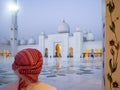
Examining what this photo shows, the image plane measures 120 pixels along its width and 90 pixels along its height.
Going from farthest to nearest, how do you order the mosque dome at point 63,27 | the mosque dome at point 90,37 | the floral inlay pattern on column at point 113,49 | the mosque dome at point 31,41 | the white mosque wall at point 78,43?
the mosque dome at point 31,41
the mosque dome at point 63,27
the mosque dome at point 90,37
the white mosque wall at point 78,43
the floral inlay pattern on column at point 113,49

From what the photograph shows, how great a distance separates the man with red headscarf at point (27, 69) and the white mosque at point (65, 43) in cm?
1183

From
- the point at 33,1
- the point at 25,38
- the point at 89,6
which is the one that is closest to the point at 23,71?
the point at 89,6

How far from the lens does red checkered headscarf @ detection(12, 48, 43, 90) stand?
2.48 feet

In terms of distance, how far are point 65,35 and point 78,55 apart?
1466 mm

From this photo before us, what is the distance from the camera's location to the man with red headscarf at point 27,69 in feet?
2.48

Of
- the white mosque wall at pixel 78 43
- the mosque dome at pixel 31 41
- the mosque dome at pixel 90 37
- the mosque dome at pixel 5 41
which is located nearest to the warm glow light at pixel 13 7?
the mosque dome at pixel 5 41

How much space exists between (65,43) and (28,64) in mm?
13207

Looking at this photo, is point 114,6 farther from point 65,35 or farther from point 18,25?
point 65,35

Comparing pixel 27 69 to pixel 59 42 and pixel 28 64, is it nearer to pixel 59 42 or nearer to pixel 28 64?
pixel 28 64

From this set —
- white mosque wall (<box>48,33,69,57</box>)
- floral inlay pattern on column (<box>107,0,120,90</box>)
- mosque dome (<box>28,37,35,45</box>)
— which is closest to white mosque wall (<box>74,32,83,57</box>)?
white mosque wall (<box>48,33,69,57</box>)

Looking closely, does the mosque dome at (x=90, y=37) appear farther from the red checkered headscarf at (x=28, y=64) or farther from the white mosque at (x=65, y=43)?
the red checkered headscarf at (x=28, y=64)

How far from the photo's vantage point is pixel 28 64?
2.48 ft

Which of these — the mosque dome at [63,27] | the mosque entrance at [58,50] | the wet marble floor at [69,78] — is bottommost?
the wet marble floor at [69,78]

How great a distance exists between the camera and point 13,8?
1180 centimetres
